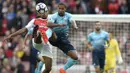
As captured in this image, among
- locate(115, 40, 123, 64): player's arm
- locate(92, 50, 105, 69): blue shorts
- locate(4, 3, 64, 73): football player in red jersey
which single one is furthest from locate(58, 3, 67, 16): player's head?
locate(115, 40, 123, 64): player's arm

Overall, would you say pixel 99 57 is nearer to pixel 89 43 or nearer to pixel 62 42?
pixel 89 43

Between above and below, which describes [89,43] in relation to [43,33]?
below

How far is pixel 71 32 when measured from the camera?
2506 centimetres

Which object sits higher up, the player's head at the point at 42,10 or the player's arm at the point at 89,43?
the player's head at the point at 42,10

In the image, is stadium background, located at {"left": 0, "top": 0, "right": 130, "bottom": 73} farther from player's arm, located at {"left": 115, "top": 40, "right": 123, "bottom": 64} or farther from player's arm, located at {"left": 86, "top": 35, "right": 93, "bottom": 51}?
player's arm, located at {"left": 86, "top": 35, "right": 93, "bottom": 51}

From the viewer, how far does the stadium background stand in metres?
25.0

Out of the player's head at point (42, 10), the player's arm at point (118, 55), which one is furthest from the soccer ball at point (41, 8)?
the player's arm at point (118, 55)

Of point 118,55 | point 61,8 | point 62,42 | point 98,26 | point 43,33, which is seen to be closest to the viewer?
point 43,33

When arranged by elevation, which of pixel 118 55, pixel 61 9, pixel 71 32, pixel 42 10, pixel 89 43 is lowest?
pixel 118 55

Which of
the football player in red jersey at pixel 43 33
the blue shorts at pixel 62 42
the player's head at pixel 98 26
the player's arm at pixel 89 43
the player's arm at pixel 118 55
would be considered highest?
the football player in red jersey at pixel 43 33

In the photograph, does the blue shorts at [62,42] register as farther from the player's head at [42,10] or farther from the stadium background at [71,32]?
the stadium background at [71,32]

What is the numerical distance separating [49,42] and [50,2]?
398 inches

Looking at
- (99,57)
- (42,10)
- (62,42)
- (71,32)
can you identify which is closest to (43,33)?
(42,10)

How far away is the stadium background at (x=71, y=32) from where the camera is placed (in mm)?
24984
